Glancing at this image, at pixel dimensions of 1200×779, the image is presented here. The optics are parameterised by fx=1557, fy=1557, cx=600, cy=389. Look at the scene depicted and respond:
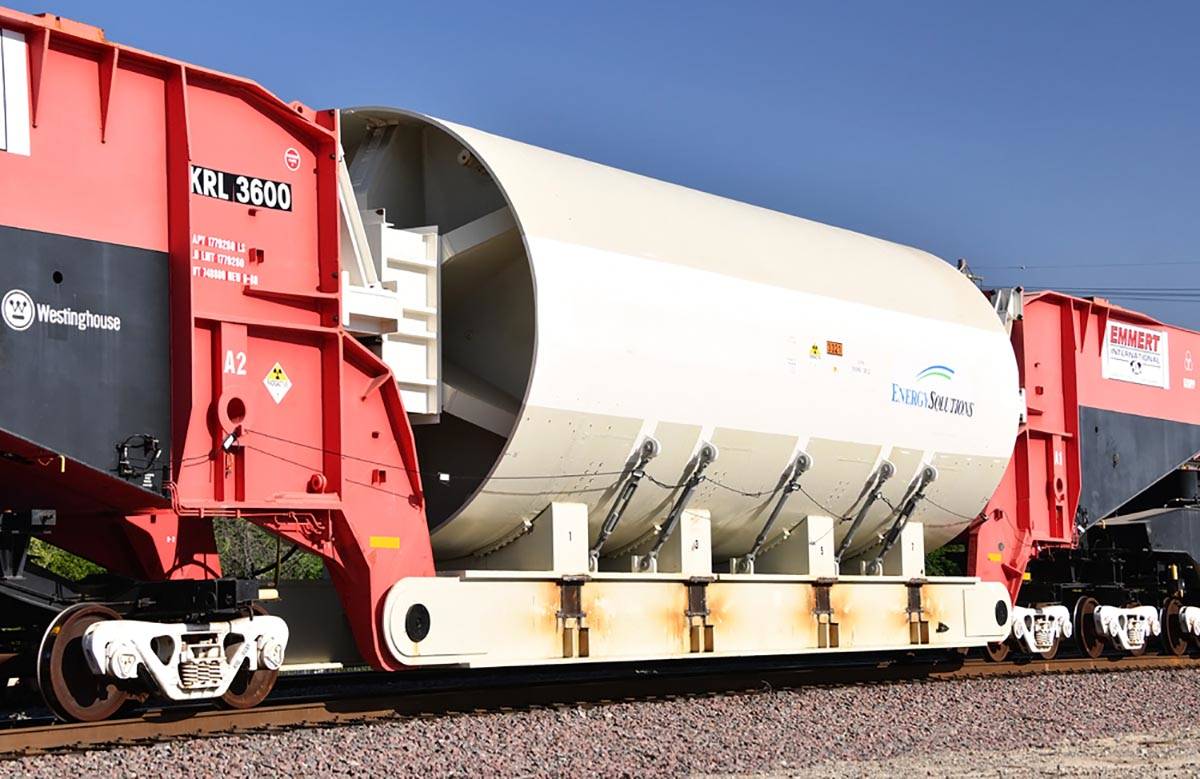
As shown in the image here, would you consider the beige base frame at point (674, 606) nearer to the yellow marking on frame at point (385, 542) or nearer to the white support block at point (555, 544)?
the white support block at point (555, 544)

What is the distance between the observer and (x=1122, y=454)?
19812mm

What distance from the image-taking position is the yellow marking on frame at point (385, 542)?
37.5 ft

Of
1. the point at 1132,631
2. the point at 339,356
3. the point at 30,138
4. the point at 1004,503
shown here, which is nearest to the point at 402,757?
the point at 339,356

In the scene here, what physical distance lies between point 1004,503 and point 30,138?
39.6 ft

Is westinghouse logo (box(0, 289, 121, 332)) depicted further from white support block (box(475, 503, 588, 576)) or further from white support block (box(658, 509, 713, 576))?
white support block (box(658, 509, 713, 576))

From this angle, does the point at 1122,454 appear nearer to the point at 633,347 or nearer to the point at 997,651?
the point at 997,651

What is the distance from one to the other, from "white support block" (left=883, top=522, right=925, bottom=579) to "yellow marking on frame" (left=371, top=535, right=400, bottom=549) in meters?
6.70

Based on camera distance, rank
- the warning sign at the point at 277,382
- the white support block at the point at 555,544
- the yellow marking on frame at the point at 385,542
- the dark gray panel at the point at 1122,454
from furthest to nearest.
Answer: the dark gray panel at the point at 1122,454 → the white support block at the point at 555,544 → the yellow marking on frame at the point at 385,542 → the warning sign at the point at 277,382

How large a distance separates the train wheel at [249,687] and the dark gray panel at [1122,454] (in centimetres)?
1144

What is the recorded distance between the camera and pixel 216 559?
11.6 m

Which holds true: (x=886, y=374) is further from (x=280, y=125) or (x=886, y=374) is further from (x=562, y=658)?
(x=280, y=125)

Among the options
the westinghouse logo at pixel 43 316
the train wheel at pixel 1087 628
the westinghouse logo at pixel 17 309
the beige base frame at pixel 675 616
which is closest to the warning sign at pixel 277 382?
the westinghouse logo at pixel 43 316

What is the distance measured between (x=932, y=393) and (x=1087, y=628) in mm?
4594

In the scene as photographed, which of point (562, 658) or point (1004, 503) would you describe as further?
point (1004, 503)
